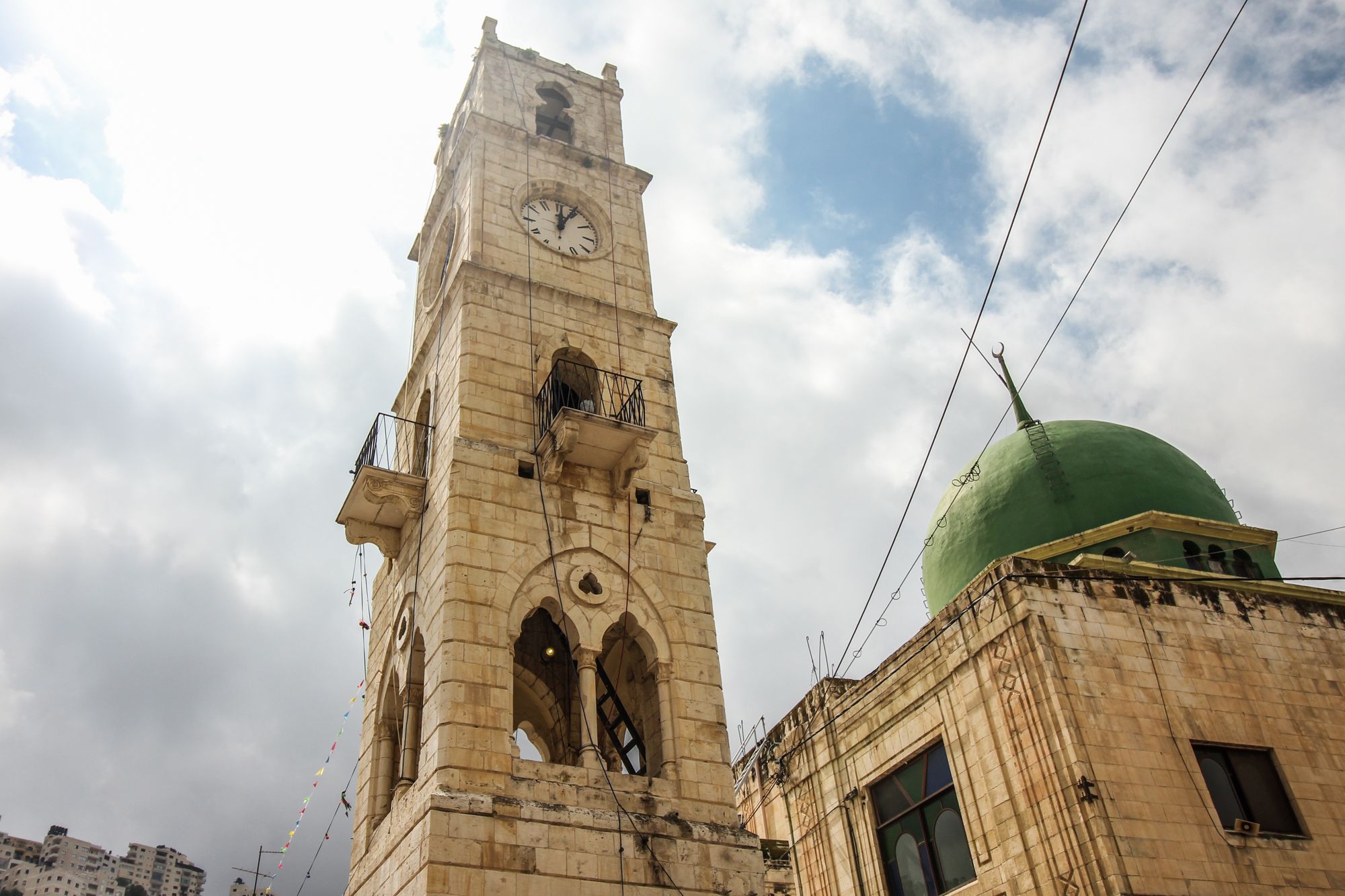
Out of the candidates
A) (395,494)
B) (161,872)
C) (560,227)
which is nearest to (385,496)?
(395,494)

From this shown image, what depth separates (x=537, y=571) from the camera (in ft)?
45.6

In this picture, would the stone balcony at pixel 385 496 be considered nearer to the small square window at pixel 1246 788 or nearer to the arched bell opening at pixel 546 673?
the arched bell opening at pixel 546 673

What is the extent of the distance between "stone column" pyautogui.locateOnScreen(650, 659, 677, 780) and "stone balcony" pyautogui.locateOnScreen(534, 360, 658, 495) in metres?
2.72

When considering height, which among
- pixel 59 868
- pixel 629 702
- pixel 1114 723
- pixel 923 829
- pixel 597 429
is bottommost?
pixel 923 829

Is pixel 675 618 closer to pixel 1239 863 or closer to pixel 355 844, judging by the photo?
pixel 355 844

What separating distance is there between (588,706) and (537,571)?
1883 millimetres

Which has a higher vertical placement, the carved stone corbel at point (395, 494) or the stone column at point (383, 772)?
the carved stone corbel at point (395, 494)

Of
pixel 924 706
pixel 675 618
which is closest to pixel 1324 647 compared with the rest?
pixel 924 706

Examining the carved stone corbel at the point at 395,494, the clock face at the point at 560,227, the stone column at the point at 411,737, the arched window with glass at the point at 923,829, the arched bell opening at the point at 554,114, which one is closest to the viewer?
the stone column at the point at 411,737

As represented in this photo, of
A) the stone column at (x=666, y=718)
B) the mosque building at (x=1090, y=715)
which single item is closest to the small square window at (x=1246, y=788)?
the mosque building at (x=1090, y=715)

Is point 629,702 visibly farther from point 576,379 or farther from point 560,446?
point 576,379

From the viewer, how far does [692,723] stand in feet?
44.1

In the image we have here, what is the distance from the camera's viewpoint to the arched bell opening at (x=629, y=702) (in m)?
13.9

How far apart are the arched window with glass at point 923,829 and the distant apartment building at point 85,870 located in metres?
63.5
